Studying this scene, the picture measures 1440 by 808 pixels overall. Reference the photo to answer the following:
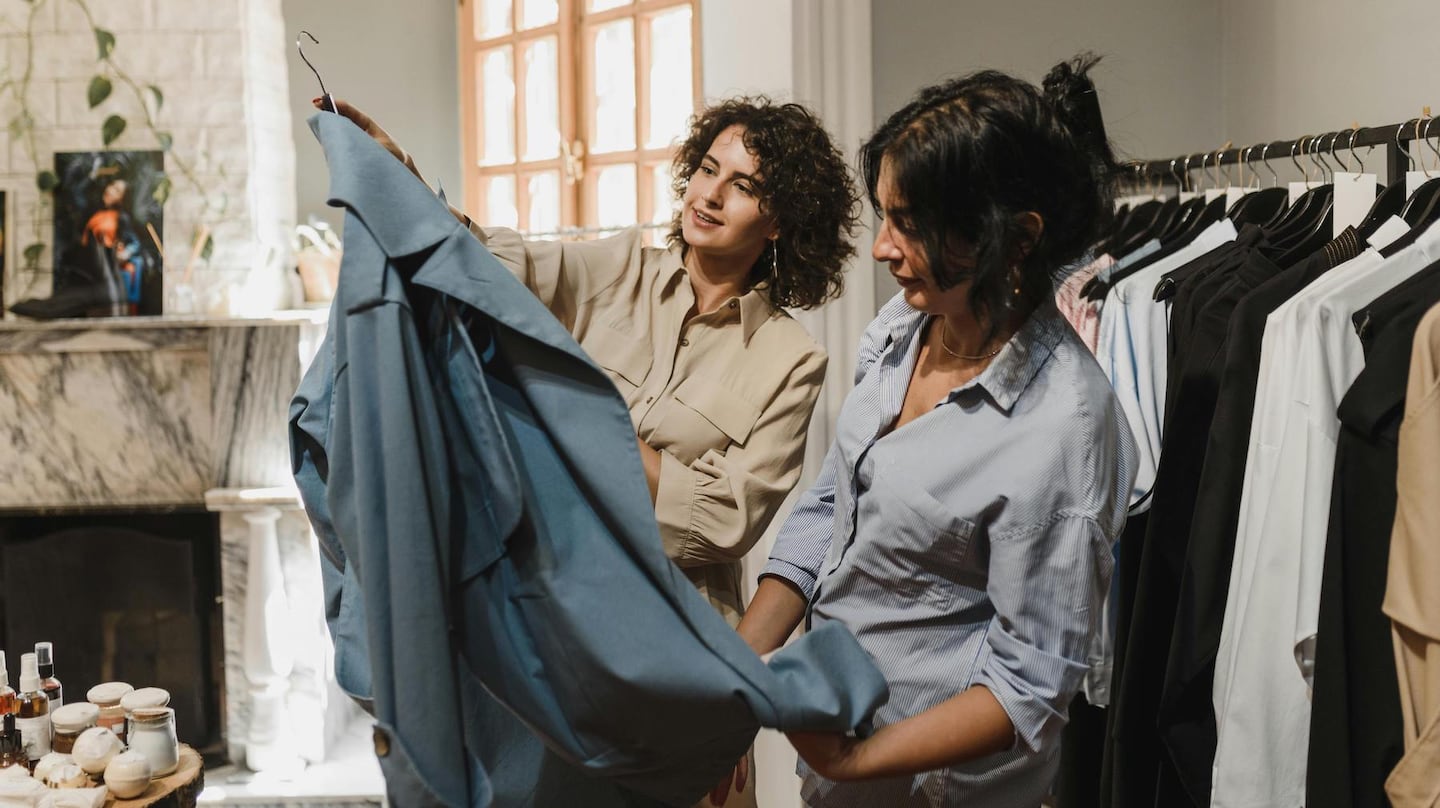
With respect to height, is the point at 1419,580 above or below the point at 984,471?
below

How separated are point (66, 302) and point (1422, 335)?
354 cm

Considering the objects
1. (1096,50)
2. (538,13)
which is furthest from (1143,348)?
(538,13)

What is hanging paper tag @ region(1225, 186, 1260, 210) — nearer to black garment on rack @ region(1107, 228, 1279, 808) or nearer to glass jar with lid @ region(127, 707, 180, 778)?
black garment on rack @ region(1107, 228, 1279, 808)

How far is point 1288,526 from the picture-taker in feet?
4.74

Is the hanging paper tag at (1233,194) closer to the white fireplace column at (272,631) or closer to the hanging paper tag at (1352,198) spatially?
the hanging paper tag at (1352,198)

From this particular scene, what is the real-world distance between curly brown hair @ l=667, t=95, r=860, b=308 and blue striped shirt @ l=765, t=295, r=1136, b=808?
54cm

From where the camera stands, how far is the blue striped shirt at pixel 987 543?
106 centimetres

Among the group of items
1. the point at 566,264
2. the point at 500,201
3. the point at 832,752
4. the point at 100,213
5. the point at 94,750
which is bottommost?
the point at 94,750

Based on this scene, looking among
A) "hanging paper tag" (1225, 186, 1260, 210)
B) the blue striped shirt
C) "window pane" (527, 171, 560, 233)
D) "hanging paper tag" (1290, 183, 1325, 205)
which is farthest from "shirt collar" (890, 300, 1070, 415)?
"window pane" (527, 171, 560, 233)

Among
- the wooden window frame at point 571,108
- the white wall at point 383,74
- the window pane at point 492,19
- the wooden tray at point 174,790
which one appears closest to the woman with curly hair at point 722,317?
the wooden tray at point 174,790

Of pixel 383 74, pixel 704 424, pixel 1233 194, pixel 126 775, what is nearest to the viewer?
pixel 704 424

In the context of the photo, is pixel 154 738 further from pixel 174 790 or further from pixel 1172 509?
pixel 1172 509

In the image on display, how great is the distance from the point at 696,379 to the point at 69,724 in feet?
4.09

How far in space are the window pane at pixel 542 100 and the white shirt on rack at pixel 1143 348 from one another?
2.57 meters
